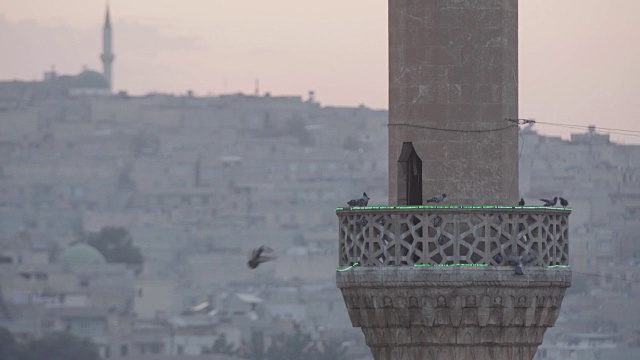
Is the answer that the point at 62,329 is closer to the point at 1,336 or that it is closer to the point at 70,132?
the point at 1,336

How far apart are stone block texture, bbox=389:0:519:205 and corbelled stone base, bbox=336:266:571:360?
43 centimetres

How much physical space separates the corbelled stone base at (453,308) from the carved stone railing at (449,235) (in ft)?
0.21

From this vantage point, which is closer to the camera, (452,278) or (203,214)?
(452,278)

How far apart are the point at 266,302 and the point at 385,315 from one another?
128423 mm

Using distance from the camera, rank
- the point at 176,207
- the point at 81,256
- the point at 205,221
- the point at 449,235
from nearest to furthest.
Result: the point at 449,235, the point at 81,256, the point at 205,221, the point at 176,207

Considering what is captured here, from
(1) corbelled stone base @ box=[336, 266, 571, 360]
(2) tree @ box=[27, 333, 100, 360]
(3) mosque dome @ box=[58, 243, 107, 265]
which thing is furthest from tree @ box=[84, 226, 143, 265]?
(1) corbelled stone base @ box=[336, 266, 571, 360]

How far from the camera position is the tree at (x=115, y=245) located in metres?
152

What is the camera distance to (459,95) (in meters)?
14.5

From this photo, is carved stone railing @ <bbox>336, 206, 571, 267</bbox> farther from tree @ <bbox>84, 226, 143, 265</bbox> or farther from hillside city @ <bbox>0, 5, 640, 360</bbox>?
tree @ <bbox>84, 226, 143, 265</bbox>

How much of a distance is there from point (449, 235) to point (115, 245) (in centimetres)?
14101

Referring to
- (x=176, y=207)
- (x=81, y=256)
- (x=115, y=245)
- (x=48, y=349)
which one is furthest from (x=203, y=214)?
(x=48, y=349)

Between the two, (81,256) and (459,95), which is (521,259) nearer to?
(459,95)

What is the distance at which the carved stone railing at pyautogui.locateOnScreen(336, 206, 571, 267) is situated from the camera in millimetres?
14289

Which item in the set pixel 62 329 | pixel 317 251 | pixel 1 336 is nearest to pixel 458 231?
pixel 1 336
